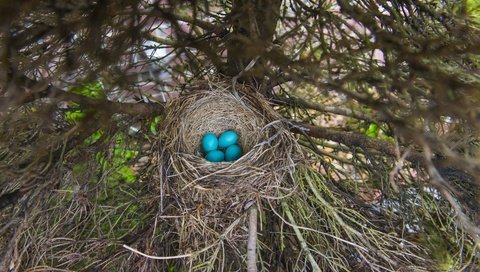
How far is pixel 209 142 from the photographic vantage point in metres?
2.49

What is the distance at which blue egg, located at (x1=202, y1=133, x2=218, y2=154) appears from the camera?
8.19 ft

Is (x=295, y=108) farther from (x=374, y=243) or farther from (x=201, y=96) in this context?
(x=374, y=243)

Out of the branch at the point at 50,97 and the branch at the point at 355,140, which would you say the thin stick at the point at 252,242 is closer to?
the branch at the point at 355,140

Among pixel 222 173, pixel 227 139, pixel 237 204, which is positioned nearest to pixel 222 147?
pixel 227 139

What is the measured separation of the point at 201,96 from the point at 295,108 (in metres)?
0.46

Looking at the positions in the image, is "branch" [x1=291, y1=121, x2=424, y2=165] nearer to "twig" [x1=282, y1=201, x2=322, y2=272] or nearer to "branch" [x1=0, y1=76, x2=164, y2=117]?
"twig" [x1=282, y1=201, x2=322, y2=272]

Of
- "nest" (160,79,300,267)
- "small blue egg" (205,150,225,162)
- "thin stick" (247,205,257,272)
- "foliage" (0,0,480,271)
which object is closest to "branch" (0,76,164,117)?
"foliage" (0,0,480,271)

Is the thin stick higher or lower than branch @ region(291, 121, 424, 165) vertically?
lower

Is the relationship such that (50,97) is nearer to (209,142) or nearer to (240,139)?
(209,142)

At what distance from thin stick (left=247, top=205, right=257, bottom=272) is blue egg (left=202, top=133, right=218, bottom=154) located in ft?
2.04

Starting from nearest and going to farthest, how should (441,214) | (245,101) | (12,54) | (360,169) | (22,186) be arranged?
(12,54) < (22,186) < (441,214) < (245,101) < (360,169)

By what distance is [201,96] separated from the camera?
2.33m

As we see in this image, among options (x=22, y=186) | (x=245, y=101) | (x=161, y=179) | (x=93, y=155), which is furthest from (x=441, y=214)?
(x=22, y=186)

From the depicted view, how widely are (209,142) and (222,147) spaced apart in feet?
0.25
